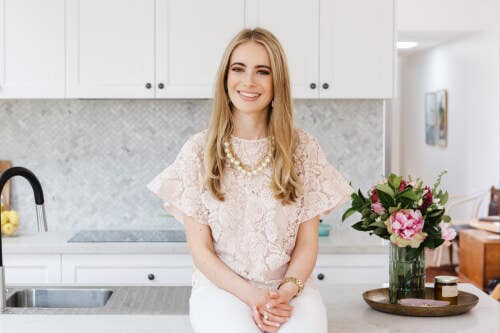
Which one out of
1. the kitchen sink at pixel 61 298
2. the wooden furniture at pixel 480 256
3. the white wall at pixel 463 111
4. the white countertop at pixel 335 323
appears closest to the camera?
the white countertop at pixel 335 323

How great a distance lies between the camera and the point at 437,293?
2.15 meters

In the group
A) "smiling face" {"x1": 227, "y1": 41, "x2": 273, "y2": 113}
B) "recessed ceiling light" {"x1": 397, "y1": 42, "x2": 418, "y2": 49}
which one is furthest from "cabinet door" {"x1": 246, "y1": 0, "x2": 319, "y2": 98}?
"recessed ceiling light" {"x1": 397, "y1": 42, "x2": 418, "y2": 49}

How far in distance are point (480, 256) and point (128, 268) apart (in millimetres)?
3742

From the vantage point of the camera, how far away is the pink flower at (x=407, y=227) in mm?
2080

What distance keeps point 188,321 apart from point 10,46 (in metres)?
2.14

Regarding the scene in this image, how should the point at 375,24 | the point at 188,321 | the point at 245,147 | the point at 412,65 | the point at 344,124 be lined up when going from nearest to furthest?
the point at 188,321 < the point at 245,147 < the point at 375,24 < the point at 344,124 < the point at 412,65

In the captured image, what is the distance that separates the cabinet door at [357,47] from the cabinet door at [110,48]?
2.73 feet

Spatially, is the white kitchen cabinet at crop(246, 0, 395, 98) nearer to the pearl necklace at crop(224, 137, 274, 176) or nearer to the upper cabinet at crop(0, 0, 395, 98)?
the upper cabinet at crop(0, 0, 395, 98)

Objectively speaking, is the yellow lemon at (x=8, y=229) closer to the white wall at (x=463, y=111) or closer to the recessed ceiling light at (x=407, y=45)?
the white wall at (x=463, y=111)

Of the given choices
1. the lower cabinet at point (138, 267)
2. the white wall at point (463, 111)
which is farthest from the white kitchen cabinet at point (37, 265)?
the white wall at point (463, 111)

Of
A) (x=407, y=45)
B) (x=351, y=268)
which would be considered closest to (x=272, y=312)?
(x=351, y=268)

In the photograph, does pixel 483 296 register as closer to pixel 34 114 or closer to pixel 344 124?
pixel 344 124

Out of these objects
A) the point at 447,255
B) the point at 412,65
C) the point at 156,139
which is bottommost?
the point at 447,255

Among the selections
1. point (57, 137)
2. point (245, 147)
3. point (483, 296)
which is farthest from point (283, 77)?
point (57, 137)
